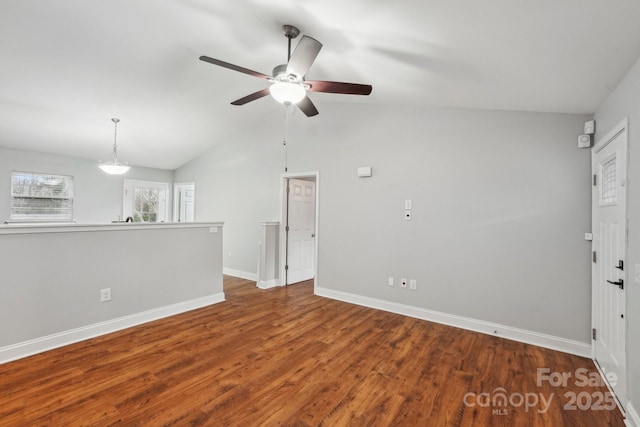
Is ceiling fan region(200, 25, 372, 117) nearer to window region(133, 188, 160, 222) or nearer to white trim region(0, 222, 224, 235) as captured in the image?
white trim region(0, 222, 224, 235)

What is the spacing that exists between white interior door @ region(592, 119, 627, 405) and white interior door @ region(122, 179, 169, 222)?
7341 millimetres

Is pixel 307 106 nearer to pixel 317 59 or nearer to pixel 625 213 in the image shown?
pixel 317 59

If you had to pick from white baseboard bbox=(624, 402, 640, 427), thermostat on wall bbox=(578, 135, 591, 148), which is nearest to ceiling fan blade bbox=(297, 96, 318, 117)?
thermostat on wall bbox=(578, 135, 591, 148)

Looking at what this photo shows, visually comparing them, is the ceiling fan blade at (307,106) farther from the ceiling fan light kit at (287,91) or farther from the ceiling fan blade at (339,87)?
the ceiling fan light kit at (287,91)

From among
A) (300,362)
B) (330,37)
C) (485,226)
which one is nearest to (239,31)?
(330,37)

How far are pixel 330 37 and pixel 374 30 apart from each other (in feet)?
1.49

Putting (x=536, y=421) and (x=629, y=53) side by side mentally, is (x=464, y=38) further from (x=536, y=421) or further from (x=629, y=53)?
(x=536, y=421)

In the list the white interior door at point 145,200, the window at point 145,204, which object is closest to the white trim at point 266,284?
the white interior door at point 145,200

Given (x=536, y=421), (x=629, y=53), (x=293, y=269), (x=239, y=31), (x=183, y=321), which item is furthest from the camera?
(x=293, y=269)

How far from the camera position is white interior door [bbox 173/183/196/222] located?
7000mm

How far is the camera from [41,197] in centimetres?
532

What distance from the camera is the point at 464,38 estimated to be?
77.9 inches

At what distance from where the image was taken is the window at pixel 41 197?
16.6ft

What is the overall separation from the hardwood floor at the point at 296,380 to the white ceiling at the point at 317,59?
7.91ft
